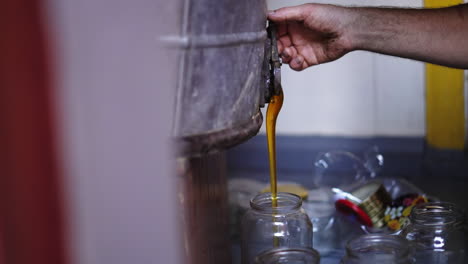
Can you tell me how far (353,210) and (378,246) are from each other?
620 mm

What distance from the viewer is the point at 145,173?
0.38 meters

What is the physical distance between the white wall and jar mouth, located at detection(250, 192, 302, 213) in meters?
1.42

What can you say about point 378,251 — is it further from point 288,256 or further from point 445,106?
point 445,106

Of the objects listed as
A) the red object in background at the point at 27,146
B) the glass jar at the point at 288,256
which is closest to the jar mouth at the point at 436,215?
the glass jar at the point at 288,256

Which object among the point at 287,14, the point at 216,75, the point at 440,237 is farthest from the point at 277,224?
the point at 216,75

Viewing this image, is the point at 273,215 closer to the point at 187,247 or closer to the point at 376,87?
the point at 187,247

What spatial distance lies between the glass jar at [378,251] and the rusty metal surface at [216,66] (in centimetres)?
42

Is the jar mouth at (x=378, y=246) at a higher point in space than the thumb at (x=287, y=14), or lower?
lower

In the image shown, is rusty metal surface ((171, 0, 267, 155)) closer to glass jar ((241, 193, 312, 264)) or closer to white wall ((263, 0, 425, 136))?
glass jar ((241, 193, 312, 264))

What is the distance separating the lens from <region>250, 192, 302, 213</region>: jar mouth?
130 cm

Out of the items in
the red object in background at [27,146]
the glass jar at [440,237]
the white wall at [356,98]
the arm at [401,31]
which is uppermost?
the arm at [401,31]

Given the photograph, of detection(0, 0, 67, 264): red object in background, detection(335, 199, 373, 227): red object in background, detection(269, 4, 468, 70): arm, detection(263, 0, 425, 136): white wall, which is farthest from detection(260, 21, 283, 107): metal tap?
detection(263, 0, 425, 136): white wall

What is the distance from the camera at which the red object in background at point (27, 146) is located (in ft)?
1.08

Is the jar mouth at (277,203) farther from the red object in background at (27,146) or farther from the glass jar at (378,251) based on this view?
the red object in background at (27,146)
